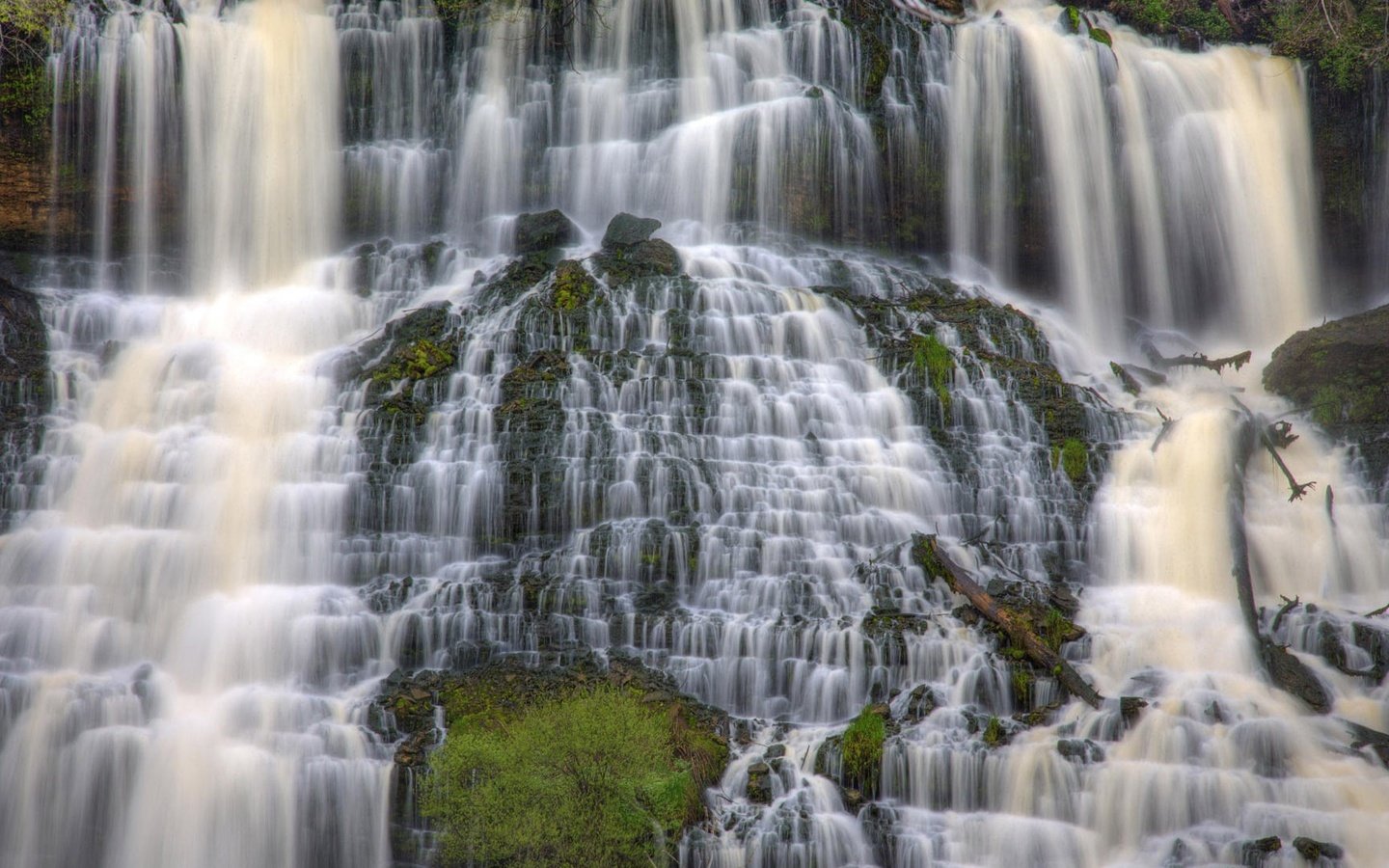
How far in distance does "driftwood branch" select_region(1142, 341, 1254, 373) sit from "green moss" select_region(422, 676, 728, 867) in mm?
14876

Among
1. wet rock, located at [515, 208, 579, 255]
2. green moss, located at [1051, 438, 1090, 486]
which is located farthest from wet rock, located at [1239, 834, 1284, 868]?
wet rock, located at [515, 208, 579, 255]

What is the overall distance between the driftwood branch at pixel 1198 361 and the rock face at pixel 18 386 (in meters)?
21.2

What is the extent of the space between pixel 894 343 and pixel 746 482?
4815 mm

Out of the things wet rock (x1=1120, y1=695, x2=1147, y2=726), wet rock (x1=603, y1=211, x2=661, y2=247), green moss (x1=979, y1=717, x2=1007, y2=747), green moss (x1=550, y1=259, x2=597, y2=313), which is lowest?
green moss (x1=979, y1=717, x2=1007, y2=747)

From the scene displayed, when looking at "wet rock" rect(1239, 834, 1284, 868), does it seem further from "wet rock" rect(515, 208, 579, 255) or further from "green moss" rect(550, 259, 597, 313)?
"wet rock" rect(515, 208, 579, 255)

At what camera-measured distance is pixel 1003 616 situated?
16344 mm

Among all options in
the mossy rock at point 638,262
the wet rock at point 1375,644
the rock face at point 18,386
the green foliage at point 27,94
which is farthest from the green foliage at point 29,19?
the wet rock at point 1375,644

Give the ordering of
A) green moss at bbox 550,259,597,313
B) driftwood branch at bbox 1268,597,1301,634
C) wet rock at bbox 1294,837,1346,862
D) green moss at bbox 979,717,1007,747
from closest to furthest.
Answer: wet rock at bbox 1294,837,1346,862
green moss at bbox 979,717,1007,747
driftwood branch at bbox 1268,597,1301,634
green moss at bbox 550,259,597,313

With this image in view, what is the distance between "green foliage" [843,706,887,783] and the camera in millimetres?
14500

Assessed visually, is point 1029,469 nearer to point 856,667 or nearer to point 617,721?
point 856,667

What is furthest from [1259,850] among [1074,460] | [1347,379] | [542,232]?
[542,232]

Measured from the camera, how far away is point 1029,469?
19.3m

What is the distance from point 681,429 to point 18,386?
11.5 metres

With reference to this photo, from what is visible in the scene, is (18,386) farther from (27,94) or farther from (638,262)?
(638,262)
